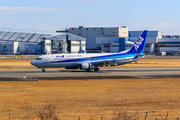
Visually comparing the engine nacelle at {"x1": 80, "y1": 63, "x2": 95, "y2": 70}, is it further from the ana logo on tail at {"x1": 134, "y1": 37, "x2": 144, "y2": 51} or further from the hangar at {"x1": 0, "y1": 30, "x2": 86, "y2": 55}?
the hangar at {"x1": 0, "y1": 30, "x2": 86, "y2": 55}

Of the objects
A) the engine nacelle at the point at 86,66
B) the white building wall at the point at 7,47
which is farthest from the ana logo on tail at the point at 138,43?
the white building wall at the point at 7,47

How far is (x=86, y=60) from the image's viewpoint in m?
67.4

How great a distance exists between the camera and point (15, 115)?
23828 millimetres

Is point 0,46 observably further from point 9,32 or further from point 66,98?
point 66,98

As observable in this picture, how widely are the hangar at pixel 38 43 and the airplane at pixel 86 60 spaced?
9517cm

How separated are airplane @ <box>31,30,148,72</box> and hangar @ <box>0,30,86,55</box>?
9517 centimetres

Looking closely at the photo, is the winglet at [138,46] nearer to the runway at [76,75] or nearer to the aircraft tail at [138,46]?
the aircraft tail at [138,46]

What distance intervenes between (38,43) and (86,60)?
376 feet

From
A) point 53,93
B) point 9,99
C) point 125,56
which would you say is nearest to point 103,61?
point 125,56

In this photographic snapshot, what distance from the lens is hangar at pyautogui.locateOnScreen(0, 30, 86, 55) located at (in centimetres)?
16412

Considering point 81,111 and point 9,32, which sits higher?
point 9,32

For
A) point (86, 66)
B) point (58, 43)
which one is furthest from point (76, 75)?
point (58, 43)

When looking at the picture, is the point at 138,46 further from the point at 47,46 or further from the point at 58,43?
the point at 47,46

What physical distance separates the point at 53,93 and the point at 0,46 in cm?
15229
